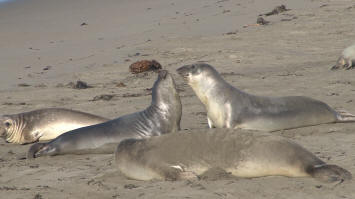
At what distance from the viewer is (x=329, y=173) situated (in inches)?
145

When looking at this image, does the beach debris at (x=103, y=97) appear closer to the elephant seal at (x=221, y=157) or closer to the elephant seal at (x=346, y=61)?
the elephant seal at (x=346, y=61)

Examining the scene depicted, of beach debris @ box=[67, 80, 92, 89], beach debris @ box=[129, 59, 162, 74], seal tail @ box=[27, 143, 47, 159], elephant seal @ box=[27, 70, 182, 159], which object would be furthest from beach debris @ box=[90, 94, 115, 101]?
seal tail @ box=[27, 143, 47, 159]

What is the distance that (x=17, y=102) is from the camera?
848 cm

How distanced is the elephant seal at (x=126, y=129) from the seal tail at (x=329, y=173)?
7.05ft

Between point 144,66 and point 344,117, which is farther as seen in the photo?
point 144,66

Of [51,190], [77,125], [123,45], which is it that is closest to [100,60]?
[123,45]

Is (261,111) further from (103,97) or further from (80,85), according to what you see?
(80,85)

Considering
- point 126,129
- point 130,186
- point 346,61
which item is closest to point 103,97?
point 126,129

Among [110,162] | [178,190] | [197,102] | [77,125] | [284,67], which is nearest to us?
[178,190]

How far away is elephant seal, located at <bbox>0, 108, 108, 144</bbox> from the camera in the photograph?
653cm

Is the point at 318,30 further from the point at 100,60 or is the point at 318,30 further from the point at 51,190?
the point at 51,190

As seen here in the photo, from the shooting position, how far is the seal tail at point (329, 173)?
3666mm

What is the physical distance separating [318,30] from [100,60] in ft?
12.7

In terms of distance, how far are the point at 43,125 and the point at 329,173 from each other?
370 cm
